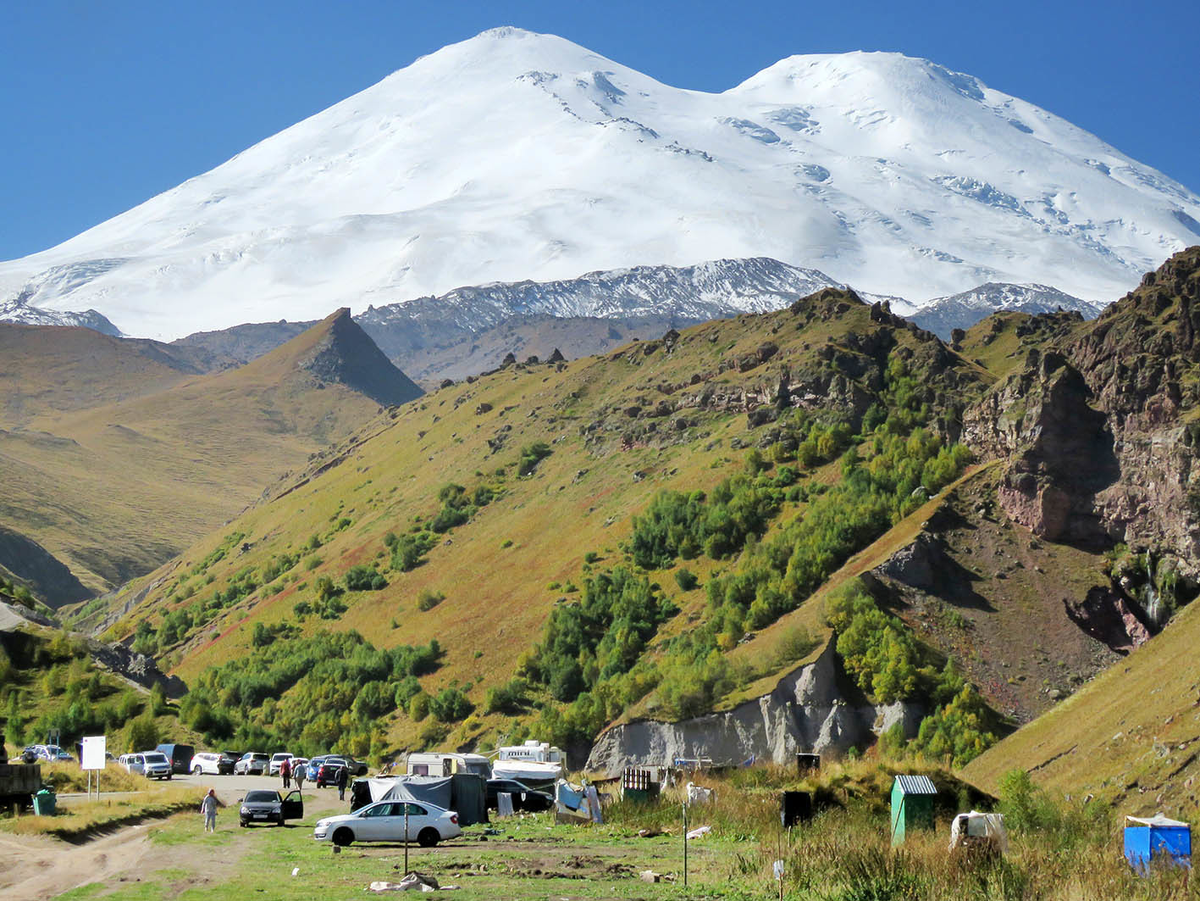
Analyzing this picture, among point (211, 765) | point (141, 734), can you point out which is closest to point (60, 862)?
point (211, 765)

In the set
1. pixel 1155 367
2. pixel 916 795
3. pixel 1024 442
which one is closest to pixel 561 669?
pixel 1024 442

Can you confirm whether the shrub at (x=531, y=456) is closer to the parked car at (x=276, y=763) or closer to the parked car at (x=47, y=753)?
the parked car at (x=276, y=763)

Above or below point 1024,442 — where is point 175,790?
below

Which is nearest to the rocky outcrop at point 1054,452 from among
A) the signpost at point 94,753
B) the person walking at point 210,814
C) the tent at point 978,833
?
the person walking at point 210,814

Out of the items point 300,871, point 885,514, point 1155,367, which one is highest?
point 1155,367

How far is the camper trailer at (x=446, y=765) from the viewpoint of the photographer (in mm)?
60219

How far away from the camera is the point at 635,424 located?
445 feet

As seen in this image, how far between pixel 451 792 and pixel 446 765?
16.4m

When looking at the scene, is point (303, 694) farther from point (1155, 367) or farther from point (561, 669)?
point (1155, 367)

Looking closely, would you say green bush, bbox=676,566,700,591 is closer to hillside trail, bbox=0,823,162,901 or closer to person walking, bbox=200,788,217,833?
person walking, bbox=200,788,217,833

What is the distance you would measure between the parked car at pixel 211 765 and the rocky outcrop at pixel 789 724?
20990mm

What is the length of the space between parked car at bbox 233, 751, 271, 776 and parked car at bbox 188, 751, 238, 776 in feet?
1.30

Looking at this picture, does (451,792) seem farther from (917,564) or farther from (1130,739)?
(917,564)

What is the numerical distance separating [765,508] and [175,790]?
199ft
